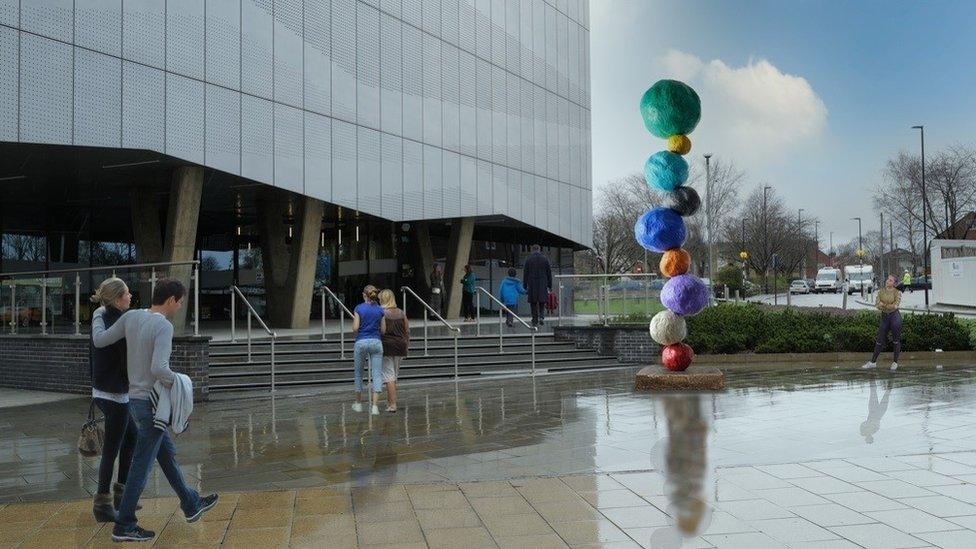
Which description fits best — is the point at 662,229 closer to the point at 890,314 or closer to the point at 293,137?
the point at 890,314

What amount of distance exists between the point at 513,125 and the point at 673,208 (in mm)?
17604

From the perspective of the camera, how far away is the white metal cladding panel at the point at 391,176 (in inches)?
966

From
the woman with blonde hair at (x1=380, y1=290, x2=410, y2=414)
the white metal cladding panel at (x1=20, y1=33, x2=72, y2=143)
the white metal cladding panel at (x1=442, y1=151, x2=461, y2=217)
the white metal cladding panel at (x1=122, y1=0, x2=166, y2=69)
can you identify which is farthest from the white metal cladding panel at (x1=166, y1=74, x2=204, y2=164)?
the white metal cladding panel at (x1=442, y1=151, x2=461, y2=217)

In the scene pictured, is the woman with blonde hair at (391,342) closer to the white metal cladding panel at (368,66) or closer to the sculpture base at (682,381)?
the sculpture base at (682,381)

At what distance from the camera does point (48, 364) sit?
49.2ft

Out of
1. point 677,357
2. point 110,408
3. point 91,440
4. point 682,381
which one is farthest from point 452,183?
point 110,408

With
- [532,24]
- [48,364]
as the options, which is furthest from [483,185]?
[48,364]

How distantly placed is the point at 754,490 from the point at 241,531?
3879 millimetres

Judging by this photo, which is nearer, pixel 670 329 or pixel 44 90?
pixel 670 329

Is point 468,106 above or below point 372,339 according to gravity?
above

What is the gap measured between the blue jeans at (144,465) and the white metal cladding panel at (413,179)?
1985 cm

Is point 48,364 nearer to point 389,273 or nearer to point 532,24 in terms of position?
point 389,273

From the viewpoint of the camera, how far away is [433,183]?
26.6m

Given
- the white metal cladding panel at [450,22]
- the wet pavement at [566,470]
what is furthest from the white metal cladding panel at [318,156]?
the wet pavement at [566,470]
